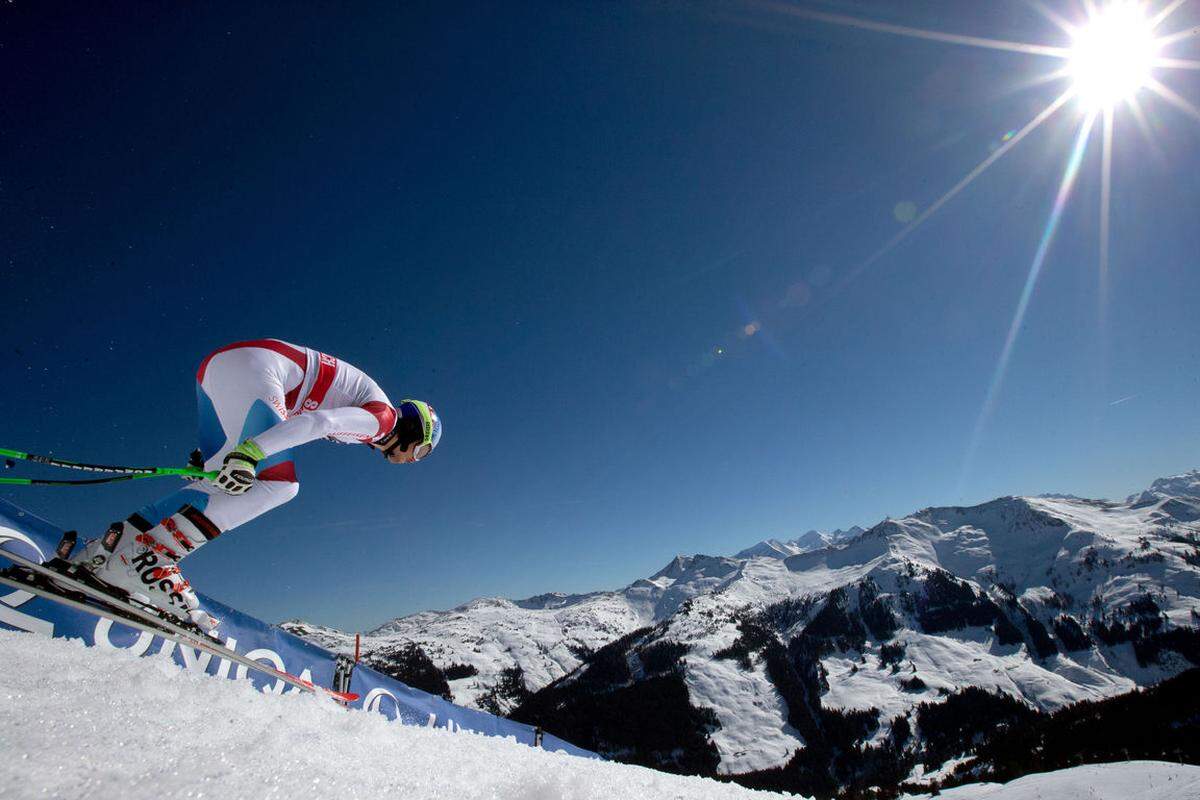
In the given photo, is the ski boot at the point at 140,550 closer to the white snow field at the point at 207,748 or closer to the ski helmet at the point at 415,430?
the white snow field at the point at 207,748

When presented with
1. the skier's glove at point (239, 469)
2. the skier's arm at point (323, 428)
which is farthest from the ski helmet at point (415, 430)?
the skier's glove at point (239, 469)

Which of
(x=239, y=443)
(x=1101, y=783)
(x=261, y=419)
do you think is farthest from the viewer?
(x=1101, y=783)

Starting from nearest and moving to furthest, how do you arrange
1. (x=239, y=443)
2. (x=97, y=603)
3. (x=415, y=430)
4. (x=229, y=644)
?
1. (x=97, y=603)
2. (x=239, y=443)
3. (x=415, y=430)
4. (x=229, y=644)

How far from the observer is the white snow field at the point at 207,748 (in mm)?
1308

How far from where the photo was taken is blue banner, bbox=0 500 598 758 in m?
4.03

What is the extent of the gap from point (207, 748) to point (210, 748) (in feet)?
0.04

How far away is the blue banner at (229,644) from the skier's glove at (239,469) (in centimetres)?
96

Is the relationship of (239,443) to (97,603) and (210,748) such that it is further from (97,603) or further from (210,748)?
(210,748)

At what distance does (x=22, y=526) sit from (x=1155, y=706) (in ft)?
243

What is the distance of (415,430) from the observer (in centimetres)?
448

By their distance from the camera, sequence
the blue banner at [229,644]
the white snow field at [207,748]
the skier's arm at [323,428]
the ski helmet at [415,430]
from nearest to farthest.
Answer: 1. the white snow field at [207,748]
2. the skier's arm at [323,428]
3. the blue banner at [229,644]
4. the ski helmet at [415,430]

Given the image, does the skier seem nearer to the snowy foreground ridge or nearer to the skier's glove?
the skier's glove

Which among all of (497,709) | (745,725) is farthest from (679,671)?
(497,709)

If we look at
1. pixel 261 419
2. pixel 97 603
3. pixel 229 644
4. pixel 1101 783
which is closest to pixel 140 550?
pixel 97 603
